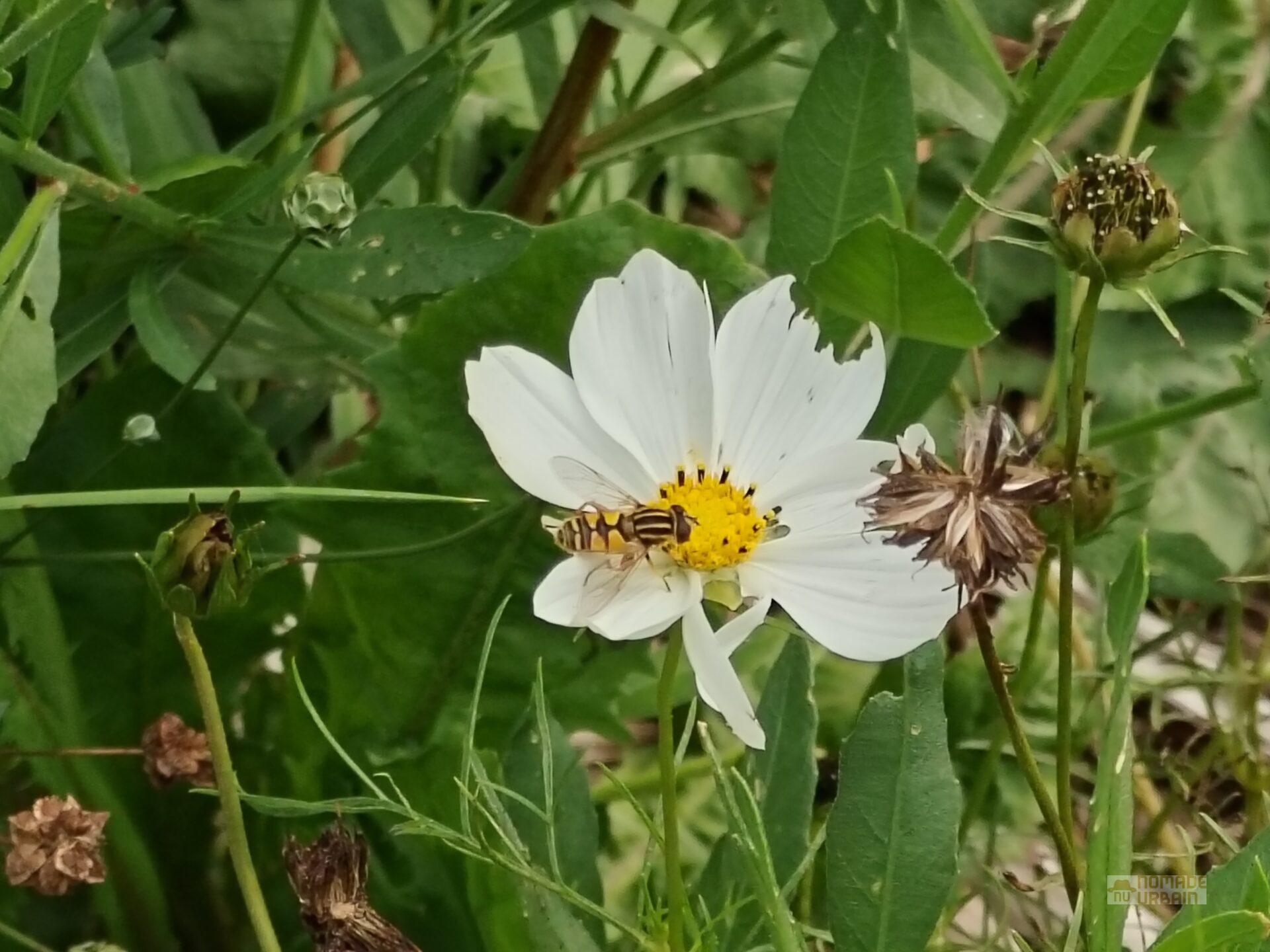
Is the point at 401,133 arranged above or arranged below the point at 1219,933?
above

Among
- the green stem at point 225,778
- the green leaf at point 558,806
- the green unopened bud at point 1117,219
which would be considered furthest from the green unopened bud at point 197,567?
the green unopened bud at point 1117,219

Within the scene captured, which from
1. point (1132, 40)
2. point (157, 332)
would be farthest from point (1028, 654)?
point (157, 332)

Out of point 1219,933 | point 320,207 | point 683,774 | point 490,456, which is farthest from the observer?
point 683,774

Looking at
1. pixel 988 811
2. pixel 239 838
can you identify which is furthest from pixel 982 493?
pixel 988 811

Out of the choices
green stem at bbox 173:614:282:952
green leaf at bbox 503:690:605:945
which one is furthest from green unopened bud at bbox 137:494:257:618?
green leaf at bbox 503:690:605:945

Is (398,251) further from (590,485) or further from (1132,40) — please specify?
(1132,40)

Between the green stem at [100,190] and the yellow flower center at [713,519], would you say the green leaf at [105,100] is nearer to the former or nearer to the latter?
the green stem at [100,190]
